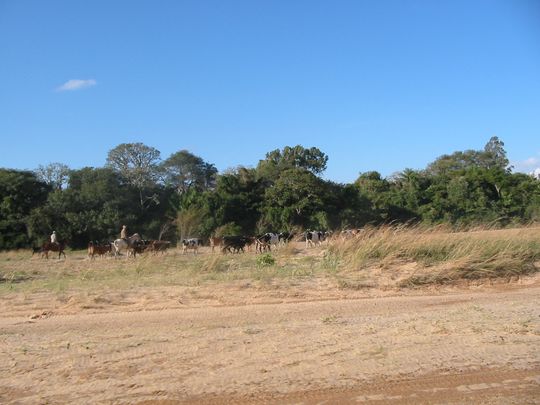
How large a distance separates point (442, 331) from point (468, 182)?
139 feet

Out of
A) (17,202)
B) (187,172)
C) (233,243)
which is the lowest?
(233,243)

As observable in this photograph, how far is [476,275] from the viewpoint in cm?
1380

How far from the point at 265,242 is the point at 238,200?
43.3 feet

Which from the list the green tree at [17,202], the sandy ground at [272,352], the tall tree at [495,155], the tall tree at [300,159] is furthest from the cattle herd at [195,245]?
Answer: the tall tree at [495,155]

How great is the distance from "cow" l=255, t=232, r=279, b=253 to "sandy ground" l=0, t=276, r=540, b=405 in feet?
51.4

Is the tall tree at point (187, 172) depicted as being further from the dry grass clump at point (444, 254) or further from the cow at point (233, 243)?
the dry grass clump at point (444, 254)

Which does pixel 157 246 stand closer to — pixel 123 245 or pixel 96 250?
pixel 123 245

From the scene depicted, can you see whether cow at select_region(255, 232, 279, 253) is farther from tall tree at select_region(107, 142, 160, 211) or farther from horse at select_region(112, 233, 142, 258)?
tall tree at select_region(107, 142, 160, 211)

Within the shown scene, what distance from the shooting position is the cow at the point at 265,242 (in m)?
26.7

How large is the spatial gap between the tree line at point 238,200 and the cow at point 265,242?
641 cm

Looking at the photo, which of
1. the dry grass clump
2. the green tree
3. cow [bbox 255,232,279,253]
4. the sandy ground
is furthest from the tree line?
the sandy ground

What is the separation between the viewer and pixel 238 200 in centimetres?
4041

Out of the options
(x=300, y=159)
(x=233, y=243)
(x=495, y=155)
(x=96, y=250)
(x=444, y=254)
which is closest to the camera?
(x=444, y=254)

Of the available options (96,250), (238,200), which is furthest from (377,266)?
(238,200)
